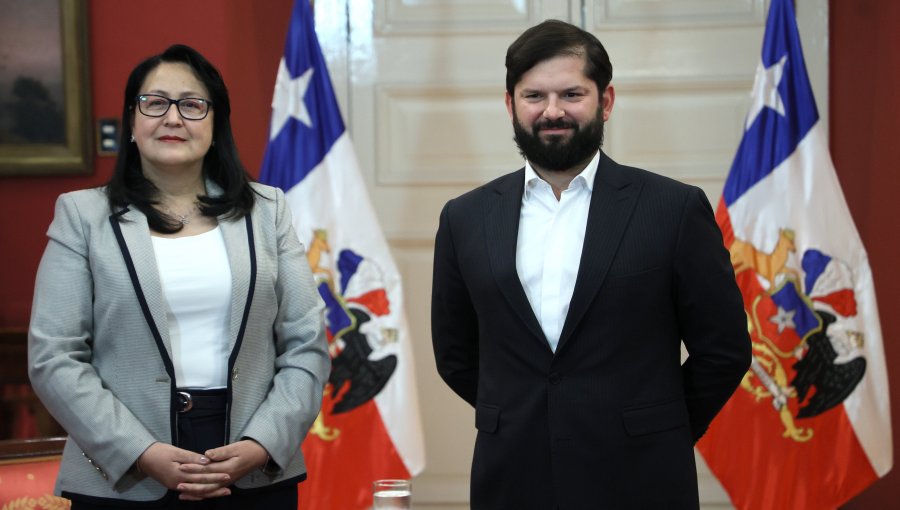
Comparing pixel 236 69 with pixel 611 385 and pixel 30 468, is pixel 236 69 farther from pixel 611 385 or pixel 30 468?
pixel 611 385

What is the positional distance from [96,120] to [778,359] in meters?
2.63

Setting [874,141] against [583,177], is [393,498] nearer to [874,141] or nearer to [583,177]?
[583,177]

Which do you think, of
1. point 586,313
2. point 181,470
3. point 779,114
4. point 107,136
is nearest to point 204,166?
point 181,470

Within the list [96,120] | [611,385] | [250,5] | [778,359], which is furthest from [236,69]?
[611,385]

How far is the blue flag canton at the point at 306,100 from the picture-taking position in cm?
359

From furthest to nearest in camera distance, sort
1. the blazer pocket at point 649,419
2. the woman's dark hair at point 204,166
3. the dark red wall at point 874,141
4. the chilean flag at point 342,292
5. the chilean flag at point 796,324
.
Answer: the dark red wall at point 874,141
the chilean flag at point 342,292
the chilean flag at point 796,324
the woman's dark hair at point 204,166
the blazer pocket at point 649,419

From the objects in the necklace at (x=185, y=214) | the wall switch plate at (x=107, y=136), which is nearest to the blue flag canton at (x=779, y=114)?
the necklace at (x=185, y=214)

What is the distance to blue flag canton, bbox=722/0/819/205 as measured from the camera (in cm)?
343

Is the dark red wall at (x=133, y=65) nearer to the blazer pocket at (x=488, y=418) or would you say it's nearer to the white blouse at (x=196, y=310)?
the white blouse at (x=196, y=310)

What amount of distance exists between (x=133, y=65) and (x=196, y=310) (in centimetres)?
217

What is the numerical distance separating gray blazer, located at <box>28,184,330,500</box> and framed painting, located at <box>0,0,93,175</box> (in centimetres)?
187

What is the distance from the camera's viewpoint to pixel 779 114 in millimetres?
3459

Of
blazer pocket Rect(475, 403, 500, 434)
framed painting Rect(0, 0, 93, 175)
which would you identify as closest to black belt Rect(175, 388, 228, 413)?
blazer pocket Rect(475, 403, 500, 434)

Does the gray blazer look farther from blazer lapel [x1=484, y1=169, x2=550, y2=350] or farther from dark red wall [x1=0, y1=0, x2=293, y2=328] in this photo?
dark red wall [x1=0, y1=0, x2=293, y2=328]
